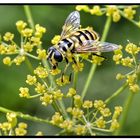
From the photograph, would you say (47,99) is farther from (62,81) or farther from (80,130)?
(80,130)

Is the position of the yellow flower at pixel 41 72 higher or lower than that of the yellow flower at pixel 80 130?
higher

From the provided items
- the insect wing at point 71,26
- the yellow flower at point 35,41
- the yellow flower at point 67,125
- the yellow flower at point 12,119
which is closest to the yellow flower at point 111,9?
the insect wing at point 71,26

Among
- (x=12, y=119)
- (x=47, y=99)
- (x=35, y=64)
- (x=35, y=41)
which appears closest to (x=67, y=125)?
(x=47, y=99)

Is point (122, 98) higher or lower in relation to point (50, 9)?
lower

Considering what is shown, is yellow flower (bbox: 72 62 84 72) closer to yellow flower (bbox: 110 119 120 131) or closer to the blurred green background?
yellow flower (bbox: 110 119 120 131)

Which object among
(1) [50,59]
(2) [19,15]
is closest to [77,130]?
(1) [50,59]

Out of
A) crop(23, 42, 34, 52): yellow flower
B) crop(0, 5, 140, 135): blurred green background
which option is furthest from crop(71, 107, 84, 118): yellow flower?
crop(0, 5, 140, 135): blurred green background

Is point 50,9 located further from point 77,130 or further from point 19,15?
point 77,130

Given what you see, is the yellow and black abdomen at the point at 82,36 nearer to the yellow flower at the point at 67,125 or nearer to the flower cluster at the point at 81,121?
the flower cluster at the point at 81,121
